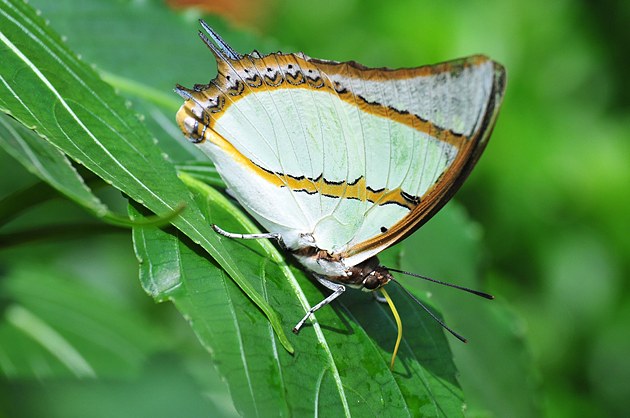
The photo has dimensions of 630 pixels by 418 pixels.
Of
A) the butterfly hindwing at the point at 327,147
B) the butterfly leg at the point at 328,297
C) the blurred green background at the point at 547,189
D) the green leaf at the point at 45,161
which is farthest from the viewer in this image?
the blurred green background at the point at 547,189

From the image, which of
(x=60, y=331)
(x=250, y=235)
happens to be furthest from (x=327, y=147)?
(x=60, y=331)

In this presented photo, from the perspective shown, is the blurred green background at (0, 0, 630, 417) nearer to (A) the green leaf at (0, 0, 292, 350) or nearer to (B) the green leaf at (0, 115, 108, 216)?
(A) the green leaf at (0, 0, 292, 350)

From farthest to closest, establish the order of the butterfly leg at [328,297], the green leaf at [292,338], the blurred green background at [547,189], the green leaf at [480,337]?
the blurred green background at [547,189] < the green leaf at [480,337] < the butterfly leg at [328,297] < the green leaf at [292,338]

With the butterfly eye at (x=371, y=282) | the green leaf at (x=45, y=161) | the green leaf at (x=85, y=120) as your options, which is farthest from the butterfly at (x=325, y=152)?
the green leaf at (x=45, y=161)

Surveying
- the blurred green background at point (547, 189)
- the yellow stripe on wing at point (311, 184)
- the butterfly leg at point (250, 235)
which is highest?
the blurred green background at point (547, 189)

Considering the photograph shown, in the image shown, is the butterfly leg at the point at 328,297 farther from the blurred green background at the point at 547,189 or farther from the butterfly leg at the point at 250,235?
the blurred green background at the point at 547,189

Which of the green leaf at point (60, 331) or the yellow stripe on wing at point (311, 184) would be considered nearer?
the yellow stripe on wing at point (311, 184)

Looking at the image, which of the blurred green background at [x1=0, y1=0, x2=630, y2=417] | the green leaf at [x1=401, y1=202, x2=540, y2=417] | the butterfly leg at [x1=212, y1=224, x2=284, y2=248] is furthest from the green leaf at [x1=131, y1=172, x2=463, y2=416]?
the blurred green background at [x1=0, y1=0, x2=630, y2=417]

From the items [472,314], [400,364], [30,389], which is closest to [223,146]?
[400,364]

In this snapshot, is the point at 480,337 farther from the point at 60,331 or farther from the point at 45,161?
the point at 45,161
